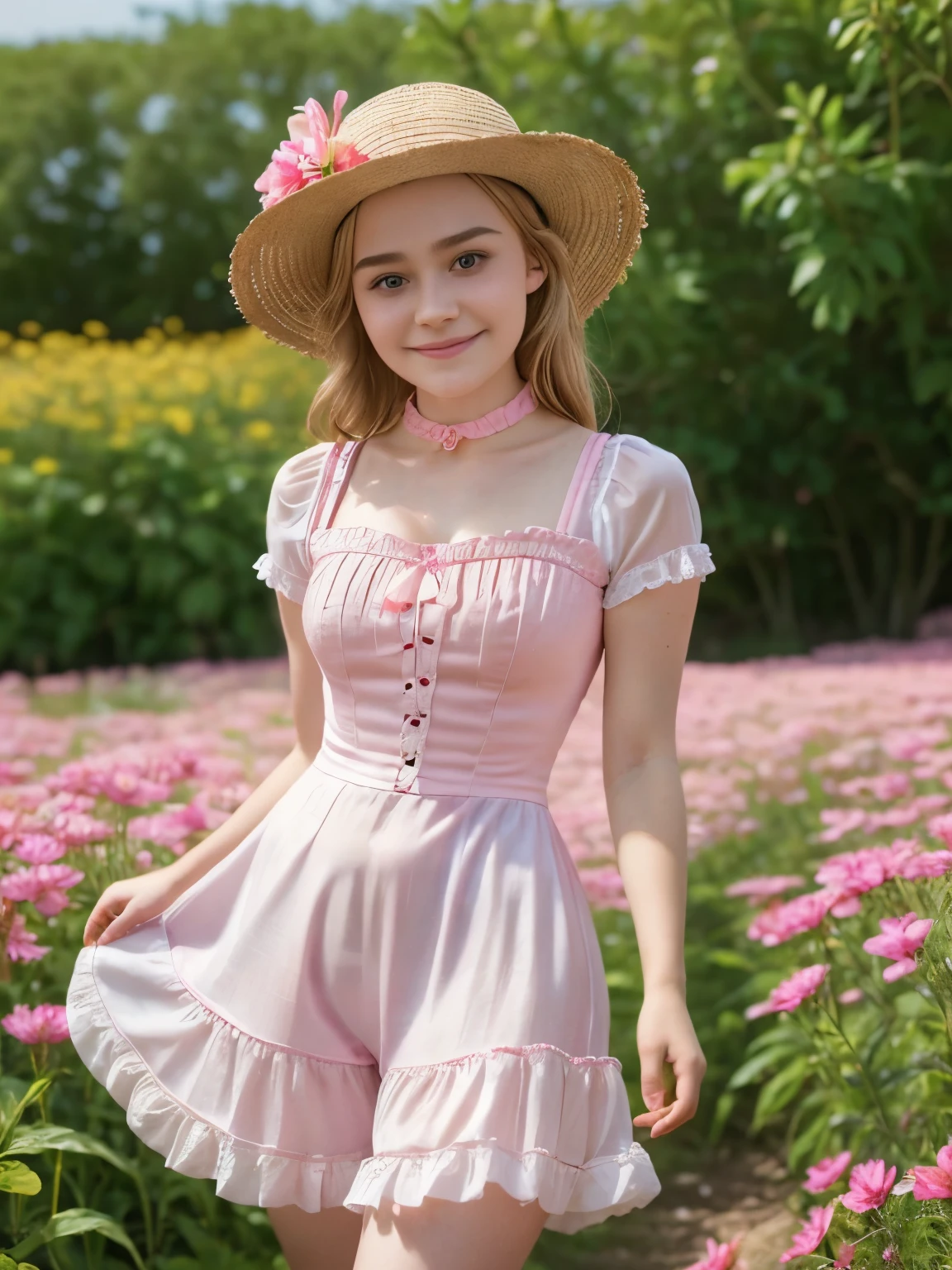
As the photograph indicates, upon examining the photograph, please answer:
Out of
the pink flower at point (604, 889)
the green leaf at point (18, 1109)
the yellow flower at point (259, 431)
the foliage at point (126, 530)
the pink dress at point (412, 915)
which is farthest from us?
the yellow flower at point (259, 431)

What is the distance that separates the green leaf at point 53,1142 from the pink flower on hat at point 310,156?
1248mm

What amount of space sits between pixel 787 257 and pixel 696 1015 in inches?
152

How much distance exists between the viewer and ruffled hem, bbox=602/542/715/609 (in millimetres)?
1634

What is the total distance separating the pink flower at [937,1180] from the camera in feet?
5.23

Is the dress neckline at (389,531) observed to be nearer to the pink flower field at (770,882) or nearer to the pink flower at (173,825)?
the pink flower field at (770,882)

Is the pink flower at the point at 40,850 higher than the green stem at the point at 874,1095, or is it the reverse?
the pink flower at the point at 40,850

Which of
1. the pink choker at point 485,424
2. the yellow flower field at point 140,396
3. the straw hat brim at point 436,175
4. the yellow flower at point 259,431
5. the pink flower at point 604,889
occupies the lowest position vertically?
the pink flower at point 604,889

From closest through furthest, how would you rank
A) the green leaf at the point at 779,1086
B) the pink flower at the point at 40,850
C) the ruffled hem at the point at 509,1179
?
the ruffled hem at the point at 509,1179, the pink flower at the point at 40,850, the green leaf at the point at 779,1086

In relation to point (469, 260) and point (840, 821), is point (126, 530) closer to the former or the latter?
point (840, 821)

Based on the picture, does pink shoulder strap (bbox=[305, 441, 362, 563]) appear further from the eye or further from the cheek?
the eye

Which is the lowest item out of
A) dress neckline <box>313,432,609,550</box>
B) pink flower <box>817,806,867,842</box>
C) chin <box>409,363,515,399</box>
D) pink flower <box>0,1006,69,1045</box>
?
pink flower <box>0,1006,69,1045</box>

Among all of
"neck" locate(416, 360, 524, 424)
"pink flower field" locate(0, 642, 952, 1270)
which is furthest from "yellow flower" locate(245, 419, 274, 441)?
"neck" locate(416, 360, 524, 424)

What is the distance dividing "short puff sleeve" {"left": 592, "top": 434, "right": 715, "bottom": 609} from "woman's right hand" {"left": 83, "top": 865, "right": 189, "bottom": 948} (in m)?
0.68

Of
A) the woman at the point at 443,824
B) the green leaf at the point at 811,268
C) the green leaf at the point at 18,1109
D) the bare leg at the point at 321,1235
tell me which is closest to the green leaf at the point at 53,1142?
the green leaf at the point at 18,1109
